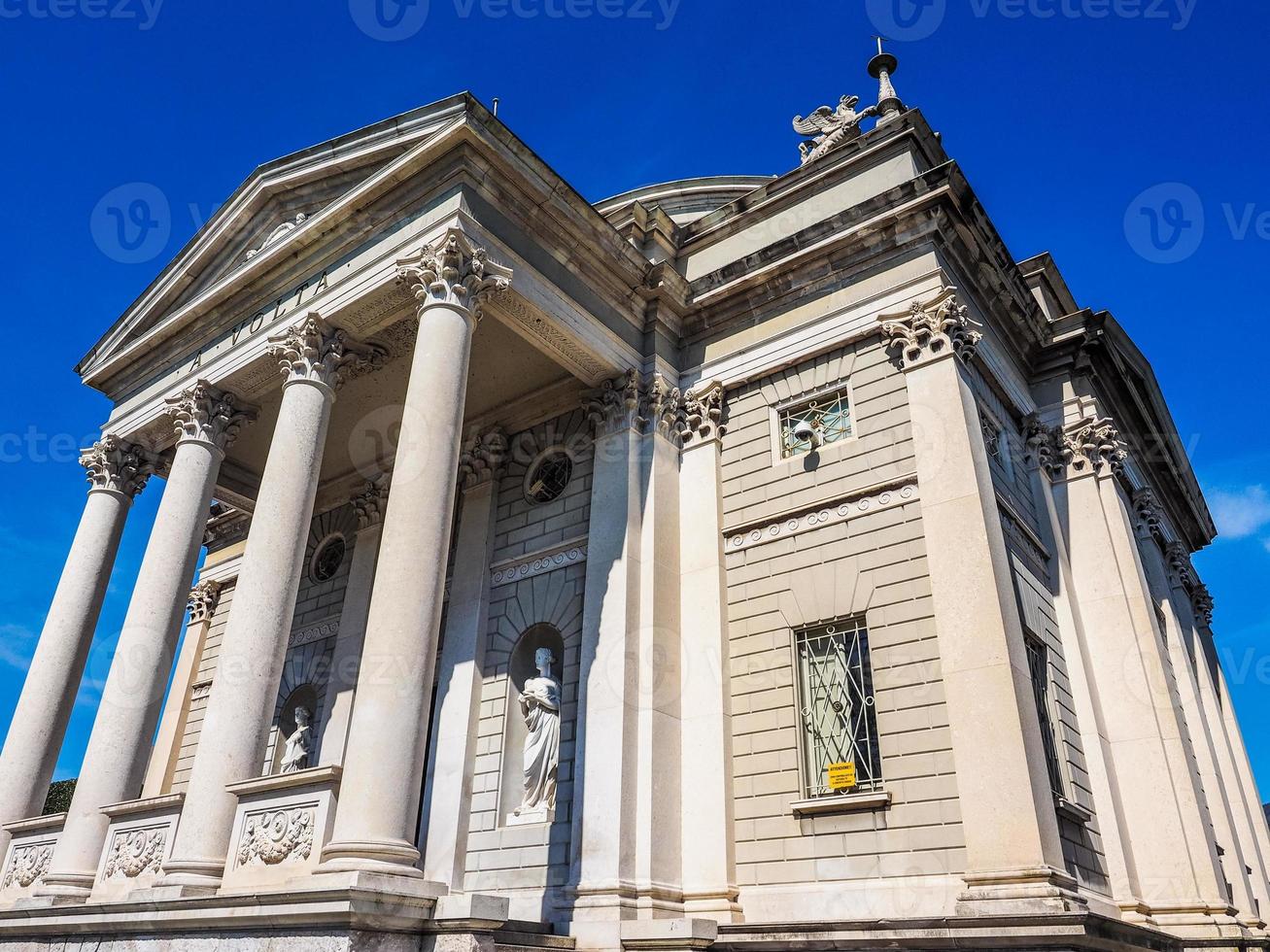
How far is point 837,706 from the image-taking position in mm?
12523

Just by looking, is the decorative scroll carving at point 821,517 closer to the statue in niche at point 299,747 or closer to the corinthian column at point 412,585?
the corinthian column at point 412,585

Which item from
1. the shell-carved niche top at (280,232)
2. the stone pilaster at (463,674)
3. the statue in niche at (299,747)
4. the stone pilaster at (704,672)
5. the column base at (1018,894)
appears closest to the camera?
the column base at (1018,894)

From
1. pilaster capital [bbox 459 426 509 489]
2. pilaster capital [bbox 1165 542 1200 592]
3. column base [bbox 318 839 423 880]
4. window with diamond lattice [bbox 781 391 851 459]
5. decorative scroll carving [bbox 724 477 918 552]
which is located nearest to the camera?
column base [bbox 318 839 423 880]

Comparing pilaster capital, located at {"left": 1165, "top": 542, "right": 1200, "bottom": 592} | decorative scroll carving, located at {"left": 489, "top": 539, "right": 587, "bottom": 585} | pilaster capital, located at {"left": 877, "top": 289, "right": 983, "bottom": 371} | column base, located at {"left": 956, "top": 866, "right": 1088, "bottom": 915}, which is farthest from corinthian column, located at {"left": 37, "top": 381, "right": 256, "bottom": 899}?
pilaster capital, located at {"left": 1165, "top": 542, "right": 1200, "bottom": 592}

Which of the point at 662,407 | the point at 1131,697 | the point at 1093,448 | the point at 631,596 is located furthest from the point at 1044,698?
the point at 662,407

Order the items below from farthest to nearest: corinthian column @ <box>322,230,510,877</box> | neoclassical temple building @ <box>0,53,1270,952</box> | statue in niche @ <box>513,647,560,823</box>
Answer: statue in niche @ <box>513,647,560,823</box>, neoclassical temple building @ <box>0,53,1270,952</box>, corinthian column @ <box>322,230,510,877</box>

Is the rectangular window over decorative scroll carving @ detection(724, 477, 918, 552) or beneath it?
beneath

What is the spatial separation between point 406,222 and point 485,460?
15.7ft

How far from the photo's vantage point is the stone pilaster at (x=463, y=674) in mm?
13734

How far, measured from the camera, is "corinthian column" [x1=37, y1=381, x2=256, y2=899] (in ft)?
41.4

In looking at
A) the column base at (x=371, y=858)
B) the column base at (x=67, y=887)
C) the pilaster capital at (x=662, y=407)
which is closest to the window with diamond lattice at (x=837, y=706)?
the pilaster capital at (x=662, y=407)

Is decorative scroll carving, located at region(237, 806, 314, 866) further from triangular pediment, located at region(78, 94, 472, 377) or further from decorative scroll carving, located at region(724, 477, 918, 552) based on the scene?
triangular pediment, located at region(78, 94, 472, 377)

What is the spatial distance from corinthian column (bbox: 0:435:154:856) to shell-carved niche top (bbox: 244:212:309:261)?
4.59 meters

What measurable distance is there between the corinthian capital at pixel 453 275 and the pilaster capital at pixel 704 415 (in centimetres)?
424
